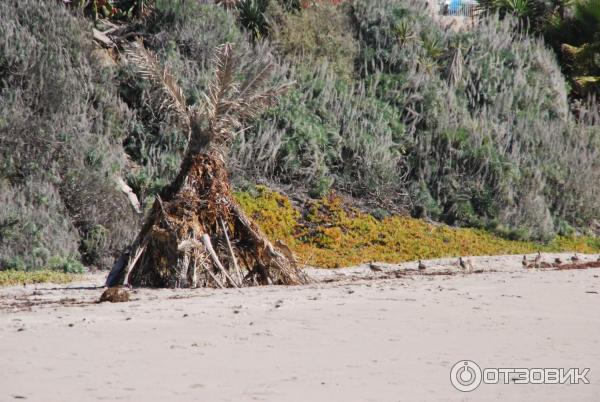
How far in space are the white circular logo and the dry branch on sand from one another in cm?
451

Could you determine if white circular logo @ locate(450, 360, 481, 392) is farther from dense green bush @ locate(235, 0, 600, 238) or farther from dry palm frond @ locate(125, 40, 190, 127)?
dense green bush @ locate(235, 0, 600, 238)

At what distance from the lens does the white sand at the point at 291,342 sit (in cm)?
698

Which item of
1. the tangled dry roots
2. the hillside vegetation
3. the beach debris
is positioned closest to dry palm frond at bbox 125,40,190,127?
the tangled dry roots

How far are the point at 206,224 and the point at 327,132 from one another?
28.5ft

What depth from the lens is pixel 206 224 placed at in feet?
40.0

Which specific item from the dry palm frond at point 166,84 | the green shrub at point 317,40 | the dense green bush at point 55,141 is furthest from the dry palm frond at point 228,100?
the green shrub at point 317,40

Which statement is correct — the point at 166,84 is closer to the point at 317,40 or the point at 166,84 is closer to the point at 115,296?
the point at 115,296

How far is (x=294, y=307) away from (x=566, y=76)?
1914 cm

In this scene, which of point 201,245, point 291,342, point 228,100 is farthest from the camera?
point 228,100

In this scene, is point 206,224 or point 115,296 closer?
point 115,296

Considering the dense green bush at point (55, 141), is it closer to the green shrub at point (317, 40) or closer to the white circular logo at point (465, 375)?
the green shrub at point (317, 40)

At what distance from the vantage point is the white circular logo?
7.21 metres

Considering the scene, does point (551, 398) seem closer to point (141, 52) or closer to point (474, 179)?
point (141, 52)

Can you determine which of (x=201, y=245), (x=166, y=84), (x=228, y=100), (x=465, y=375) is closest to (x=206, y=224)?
(x=201, y=245)
